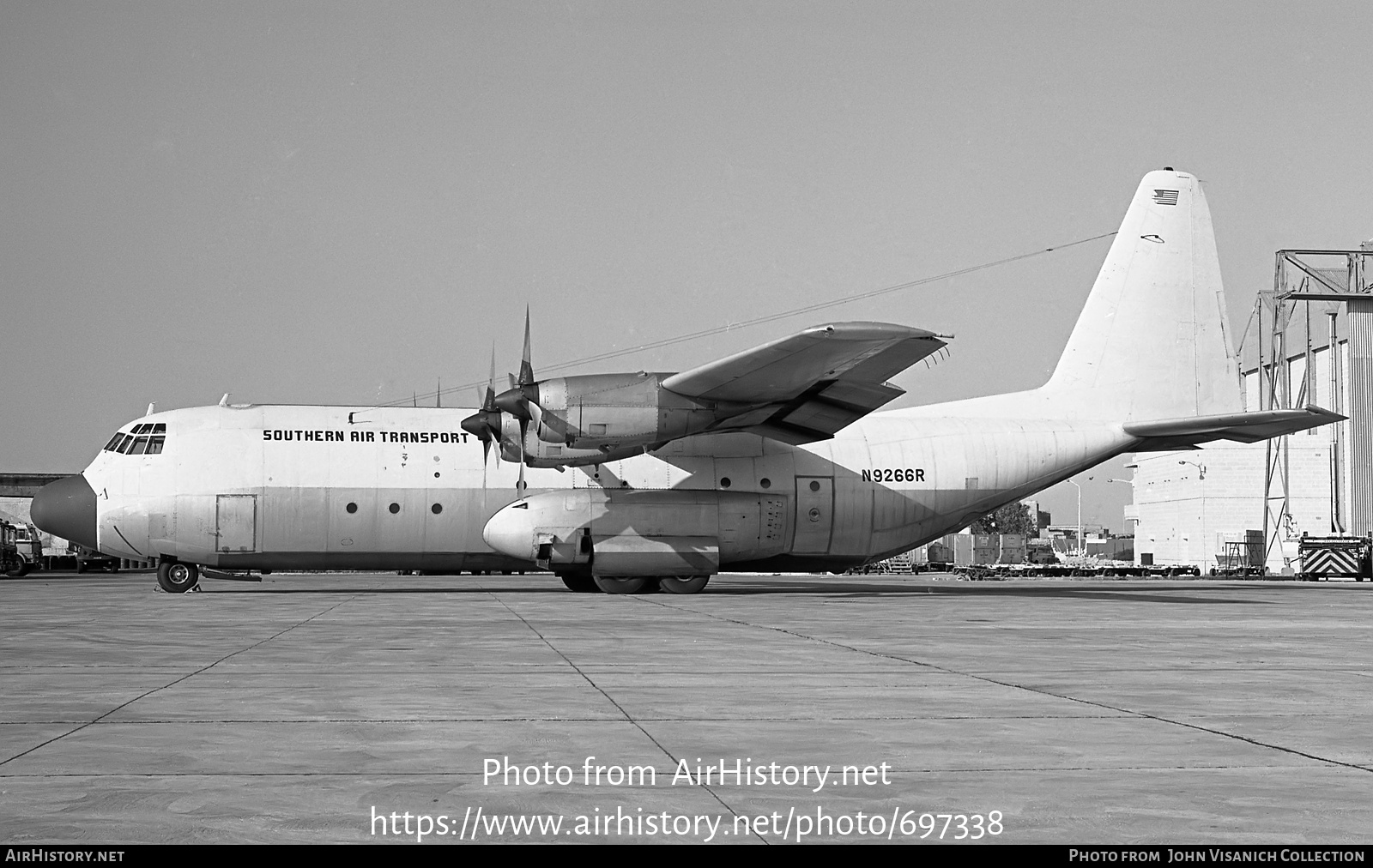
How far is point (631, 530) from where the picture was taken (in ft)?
88.3

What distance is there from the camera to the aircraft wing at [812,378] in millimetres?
22859

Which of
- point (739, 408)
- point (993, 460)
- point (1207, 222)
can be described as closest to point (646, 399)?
point (739, 408)

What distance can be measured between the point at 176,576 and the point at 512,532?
310 inches

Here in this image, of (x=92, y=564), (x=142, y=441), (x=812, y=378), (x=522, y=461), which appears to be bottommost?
(x=92, y=564)

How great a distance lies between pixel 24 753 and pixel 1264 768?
6.46 m

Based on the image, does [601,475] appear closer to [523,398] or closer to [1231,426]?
[523,398]

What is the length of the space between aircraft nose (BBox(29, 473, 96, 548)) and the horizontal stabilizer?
23.4 m

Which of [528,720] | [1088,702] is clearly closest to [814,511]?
[1088,702]

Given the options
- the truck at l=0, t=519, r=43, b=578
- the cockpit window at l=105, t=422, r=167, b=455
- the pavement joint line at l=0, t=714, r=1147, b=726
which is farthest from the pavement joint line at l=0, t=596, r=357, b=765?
the truck at l=0, t=519, r=43, b=578

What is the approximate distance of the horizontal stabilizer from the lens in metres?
27.7

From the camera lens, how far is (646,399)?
25.5 meters

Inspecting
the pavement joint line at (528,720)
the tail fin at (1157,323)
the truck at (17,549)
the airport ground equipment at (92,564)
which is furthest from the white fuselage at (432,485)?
the airport ground equipment at (92,564)

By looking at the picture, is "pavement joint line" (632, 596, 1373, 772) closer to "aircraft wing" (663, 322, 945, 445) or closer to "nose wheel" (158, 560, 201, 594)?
"aircraft wing" (663, 322, 945, 445)

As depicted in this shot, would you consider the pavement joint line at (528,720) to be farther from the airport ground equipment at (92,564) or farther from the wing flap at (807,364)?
the airport ground equipment at (92,564)
